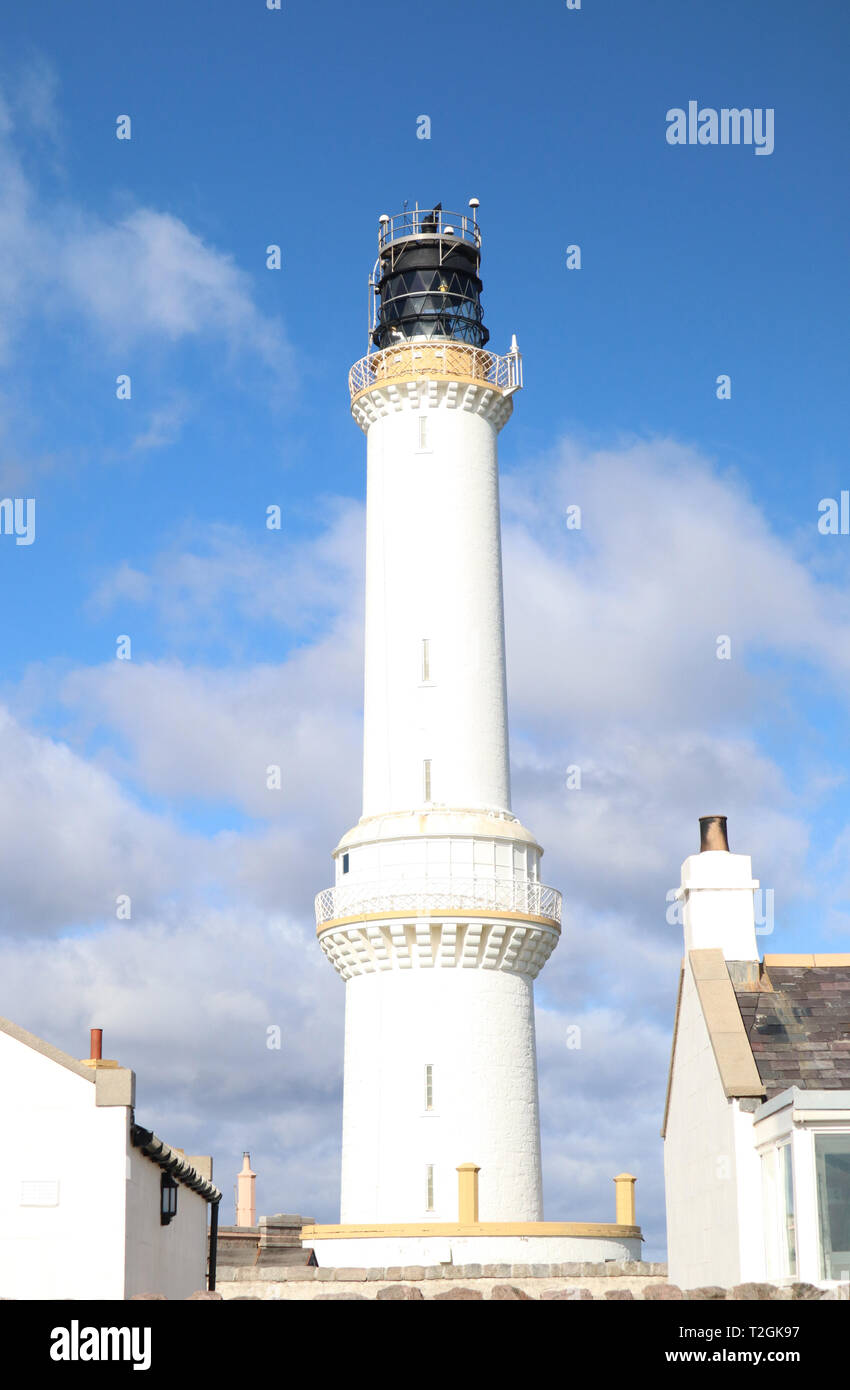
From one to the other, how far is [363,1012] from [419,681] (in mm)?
8431

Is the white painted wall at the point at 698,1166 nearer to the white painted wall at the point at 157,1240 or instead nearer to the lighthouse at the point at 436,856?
the white painted wall at the point at 157,1240

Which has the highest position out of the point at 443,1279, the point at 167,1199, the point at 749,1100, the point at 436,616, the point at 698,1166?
the point at 436,616

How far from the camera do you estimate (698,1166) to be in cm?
2647

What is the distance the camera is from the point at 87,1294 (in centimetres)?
2489

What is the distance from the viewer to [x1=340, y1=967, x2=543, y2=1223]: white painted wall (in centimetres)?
4062

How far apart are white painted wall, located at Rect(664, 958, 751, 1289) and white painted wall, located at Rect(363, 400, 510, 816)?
15494 millimetres

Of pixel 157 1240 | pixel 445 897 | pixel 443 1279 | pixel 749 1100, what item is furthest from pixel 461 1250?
pixel 749 1100

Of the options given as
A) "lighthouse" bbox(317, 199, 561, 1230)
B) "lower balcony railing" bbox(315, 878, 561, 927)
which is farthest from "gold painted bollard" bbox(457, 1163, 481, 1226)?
"lower balcony railing" bbox(315, 878, 561, 927)

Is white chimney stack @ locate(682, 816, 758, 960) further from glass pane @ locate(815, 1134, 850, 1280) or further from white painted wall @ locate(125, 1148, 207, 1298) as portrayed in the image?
white painted wall @ locate(125, 1148, 207, 1298)

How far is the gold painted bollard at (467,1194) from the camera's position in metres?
39.1

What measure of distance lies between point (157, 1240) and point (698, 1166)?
9146 millimetres

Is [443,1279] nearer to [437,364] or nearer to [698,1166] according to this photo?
[698,1166]

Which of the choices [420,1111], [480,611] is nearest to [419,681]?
[480,611]
